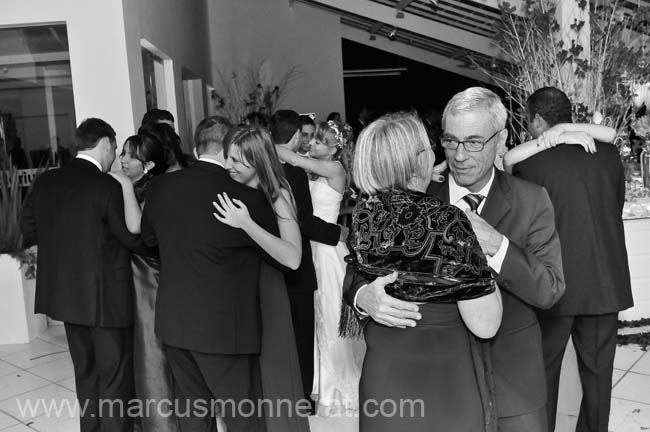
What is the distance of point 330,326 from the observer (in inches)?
150

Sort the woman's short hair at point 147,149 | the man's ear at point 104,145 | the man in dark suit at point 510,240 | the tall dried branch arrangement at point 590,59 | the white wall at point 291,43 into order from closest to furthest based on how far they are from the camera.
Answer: the man in dark suit at point 510,240, the man's ear at point 104,145, the woman's short hair at point 147,149, the tall dried branch arrangement at point 590,59, the white wall at point 291,43

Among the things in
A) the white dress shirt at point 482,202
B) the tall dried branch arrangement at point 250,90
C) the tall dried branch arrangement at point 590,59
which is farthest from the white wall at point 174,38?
the white dress shirt at point 482,202

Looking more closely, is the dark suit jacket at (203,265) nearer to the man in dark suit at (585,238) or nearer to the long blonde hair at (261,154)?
the long blonde hair at (261,154)

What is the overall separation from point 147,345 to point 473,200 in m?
1.82

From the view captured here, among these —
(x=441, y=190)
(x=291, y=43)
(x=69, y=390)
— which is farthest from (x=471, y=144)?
(x=291, y=43)

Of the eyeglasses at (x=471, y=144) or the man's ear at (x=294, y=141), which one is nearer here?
the eyeglasses at (x=471, y=144)

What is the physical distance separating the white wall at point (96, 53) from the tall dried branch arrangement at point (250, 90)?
5136 millimetres

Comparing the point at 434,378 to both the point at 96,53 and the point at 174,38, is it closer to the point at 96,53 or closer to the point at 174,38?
the point at 96,53

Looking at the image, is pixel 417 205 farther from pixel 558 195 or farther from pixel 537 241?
pixel 558 195

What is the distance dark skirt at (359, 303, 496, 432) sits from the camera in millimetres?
1566

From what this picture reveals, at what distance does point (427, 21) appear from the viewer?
10.9m

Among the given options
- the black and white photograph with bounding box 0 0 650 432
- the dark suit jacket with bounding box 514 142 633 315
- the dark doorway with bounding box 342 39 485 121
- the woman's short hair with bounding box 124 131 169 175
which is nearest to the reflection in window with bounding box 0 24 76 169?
the black and white photograph with bounding box 0 0 650 432

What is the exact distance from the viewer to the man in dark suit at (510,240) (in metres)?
1.66

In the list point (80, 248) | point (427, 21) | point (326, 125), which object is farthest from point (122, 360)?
point (427, 21)
